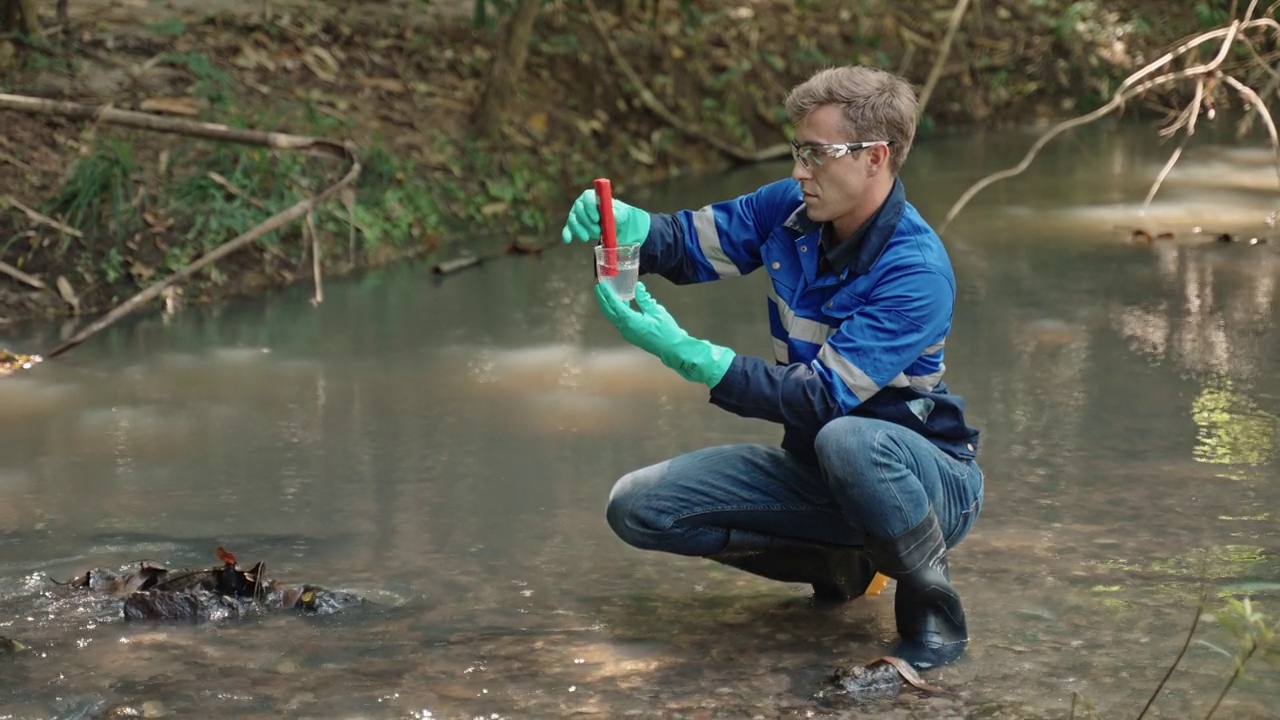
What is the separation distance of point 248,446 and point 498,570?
1485 millimetres

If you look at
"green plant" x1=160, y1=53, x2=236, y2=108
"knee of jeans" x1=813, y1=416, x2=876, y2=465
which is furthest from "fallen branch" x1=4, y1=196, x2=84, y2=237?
"knee of jeans" x1=813, y1=416, x2=876, y2=465

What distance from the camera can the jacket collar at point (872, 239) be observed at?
327 cm

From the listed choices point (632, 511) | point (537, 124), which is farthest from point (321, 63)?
point (632, 511)

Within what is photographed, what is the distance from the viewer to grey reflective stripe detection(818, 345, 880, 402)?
3166 mm

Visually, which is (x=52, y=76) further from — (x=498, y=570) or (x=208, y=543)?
(x=498, y=570)

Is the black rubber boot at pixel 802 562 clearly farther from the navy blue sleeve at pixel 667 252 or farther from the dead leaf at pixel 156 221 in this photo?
the dead leaf at pixel 156 221

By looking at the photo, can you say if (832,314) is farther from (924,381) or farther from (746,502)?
(746,502)

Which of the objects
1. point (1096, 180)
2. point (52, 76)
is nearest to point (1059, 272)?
point (1096, 180)

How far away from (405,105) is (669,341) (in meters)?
6.77

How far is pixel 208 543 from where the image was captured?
4.25 m

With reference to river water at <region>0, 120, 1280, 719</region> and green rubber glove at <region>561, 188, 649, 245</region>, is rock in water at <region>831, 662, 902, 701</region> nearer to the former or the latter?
river water at <region>0, 120, 1280, 719</region>

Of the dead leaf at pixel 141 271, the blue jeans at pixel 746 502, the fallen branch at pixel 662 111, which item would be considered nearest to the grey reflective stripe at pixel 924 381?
the blue jeans at pixel 746 502

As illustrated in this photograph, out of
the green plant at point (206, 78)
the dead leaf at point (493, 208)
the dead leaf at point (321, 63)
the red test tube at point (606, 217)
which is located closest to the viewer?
the red test tube at point (606, 217)

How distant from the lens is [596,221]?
11.5 ft
